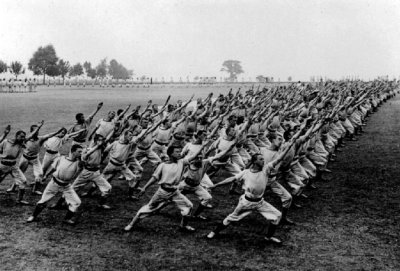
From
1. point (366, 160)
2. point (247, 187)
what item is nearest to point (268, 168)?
point (247, 187)

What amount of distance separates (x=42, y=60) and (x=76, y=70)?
1928 cm

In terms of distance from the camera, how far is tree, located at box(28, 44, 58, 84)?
364 ft

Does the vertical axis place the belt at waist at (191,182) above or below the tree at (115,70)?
below

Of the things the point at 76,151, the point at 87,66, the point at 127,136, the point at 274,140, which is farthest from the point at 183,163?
the point at 87,66

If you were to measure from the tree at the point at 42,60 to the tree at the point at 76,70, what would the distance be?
15.5m

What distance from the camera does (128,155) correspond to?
11.3m

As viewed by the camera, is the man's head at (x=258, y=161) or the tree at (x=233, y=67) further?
the tree at (x=233, y=67)

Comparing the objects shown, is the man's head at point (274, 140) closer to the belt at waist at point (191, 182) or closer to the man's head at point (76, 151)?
the belt at waist at point (191, 182)

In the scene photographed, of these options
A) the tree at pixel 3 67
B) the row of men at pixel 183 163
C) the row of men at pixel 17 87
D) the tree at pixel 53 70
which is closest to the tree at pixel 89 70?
the tree at pixel 53 70

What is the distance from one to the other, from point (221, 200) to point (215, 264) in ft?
13.4

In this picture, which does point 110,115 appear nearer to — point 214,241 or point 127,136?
point 127,136

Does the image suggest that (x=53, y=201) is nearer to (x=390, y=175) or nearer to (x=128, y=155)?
(x=128, y=155)

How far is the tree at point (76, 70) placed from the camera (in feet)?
421

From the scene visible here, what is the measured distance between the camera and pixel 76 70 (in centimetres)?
12988
